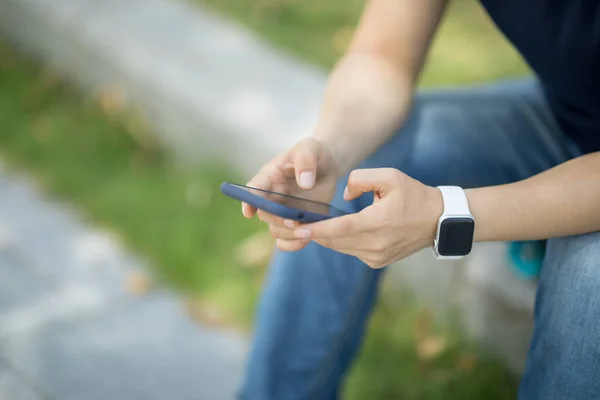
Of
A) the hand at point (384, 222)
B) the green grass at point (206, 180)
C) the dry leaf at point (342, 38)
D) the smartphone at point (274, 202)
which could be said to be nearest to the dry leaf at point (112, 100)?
the green grass at point (206, 180)

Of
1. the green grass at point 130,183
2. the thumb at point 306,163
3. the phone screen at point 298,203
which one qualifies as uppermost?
the green grass at point 130,183

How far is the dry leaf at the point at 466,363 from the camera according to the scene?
179cm

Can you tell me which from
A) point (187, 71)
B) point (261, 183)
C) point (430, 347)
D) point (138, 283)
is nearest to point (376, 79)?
point (261, 183)

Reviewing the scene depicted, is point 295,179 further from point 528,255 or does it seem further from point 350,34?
point 350,34

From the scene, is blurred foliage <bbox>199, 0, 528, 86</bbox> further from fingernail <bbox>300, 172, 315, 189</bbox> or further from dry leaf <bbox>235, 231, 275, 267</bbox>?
fingernail <bbox>300, 172, 315, 189</bbox>

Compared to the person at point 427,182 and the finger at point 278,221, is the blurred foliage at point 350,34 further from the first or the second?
the finger at point 278,221

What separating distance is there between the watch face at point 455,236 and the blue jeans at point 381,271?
0.16 m

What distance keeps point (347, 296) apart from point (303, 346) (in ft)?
0.42

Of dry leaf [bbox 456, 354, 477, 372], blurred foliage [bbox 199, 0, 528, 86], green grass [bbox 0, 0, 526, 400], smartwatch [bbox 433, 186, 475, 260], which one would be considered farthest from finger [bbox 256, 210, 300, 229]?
blurred foliage [bbox 199, 0, 528, 86]

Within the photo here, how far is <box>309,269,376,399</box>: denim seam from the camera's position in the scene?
1.39 m

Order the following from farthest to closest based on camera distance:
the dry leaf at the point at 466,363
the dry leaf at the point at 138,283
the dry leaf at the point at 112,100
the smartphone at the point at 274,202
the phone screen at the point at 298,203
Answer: the dry leaf at the point at 112,100 < the dry leaf at the point at 138,283 < the dry leaf at the point at 466,363 < the phone screen at the point at 298,203 < the smartphone at the point at 274,202

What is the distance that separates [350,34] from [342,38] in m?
0.04

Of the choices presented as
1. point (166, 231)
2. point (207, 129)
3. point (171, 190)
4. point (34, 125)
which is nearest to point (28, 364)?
point (166, 231)

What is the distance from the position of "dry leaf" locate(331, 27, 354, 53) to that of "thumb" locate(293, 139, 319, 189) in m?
1.68
